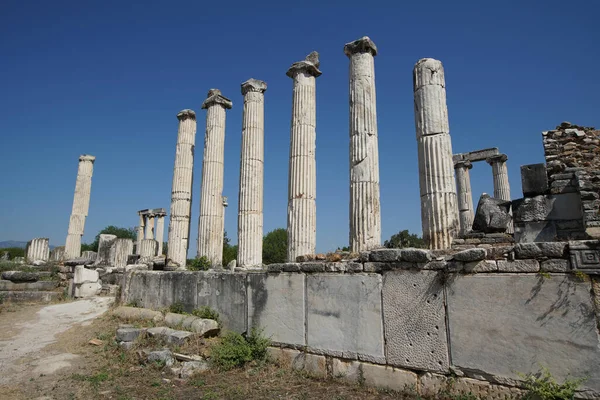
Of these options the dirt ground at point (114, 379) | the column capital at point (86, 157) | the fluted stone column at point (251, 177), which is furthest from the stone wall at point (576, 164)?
the column capital at point (86, 157)

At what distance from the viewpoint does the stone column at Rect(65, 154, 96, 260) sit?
72.2 feet

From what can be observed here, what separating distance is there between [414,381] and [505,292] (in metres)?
1.81

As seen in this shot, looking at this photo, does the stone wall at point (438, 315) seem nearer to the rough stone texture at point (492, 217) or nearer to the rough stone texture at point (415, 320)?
the rough stone texture at point (415, 320)

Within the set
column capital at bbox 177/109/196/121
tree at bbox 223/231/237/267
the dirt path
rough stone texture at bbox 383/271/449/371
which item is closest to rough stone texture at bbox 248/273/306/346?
rough stone texture at bbox 383/271/449/371

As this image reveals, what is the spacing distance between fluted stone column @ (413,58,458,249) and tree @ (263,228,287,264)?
39355 mm

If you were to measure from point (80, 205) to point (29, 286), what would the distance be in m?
9.02

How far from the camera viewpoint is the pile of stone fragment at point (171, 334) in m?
6.43

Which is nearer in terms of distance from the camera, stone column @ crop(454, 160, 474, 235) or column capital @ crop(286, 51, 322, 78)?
column capital @ crop(286, 51, 322, 78)

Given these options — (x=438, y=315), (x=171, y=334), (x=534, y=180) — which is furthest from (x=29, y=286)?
(x=534, y=180)

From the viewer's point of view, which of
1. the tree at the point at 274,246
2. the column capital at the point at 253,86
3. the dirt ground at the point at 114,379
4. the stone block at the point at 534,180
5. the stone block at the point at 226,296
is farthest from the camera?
the tree at the point at 274,246

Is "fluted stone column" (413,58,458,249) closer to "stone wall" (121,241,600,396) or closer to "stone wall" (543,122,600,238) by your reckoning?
"stone wall" (121,241,600,396)

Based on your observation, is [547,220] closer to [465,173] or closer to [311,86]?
[311,86]

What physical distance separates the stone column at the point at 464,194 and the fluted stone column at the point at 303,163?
11.2 meters

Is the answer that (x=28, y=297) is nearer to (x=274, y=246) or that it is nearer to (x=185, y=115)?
(x=185, y=115)
